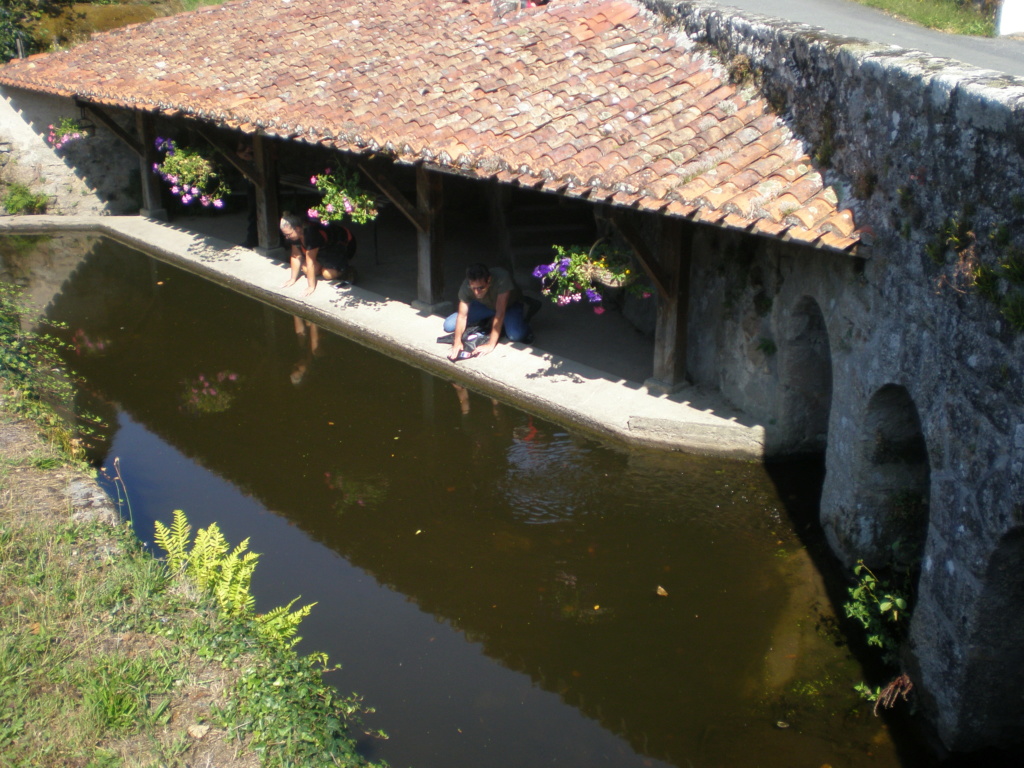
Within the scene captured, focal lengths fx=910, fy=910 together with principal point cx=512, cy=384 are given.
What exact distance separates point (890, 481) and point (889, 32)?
14.7 ft

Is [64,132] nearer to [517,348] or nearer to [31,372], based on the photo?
[31,372]

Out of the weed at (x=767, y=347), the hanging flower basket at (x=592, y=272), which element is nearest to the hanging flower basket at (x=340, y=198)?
the hanging flower basket at (x=592, y=272)

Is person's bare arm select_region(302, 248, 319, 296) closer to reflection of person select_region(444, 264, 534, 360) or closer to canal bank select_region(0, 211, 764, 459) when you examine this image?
canal bank select_region(0, 211, 764, 459)

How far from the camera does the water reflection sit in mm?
5199

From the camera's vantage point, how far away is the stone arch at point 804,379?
706 cm

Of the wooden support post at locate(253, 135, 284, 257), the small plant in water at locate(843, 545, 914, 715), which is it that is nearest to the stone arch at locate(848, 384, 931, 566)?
the small plant in water at locate(843, 545, 914, 715)

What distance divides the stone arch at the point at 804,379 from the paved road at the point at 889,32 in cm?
211

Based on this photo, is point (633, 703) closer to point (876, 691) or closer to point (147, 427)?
point (876, 691)

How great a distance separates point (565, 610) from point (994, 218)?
11.5 ft

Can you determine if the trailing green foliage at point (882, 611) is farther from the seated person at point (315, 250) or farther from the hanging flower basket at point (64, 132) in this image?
the hanging flower basket at point (64, 132)

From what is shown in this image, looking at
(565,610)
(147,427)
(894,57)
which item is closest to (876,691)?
(565,610)

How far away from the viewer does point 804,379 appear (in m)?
7.32

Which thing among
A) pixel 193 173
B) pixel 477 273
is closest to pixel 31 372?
pixel 477 273

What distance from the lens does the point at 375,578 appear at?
6.43 meters
